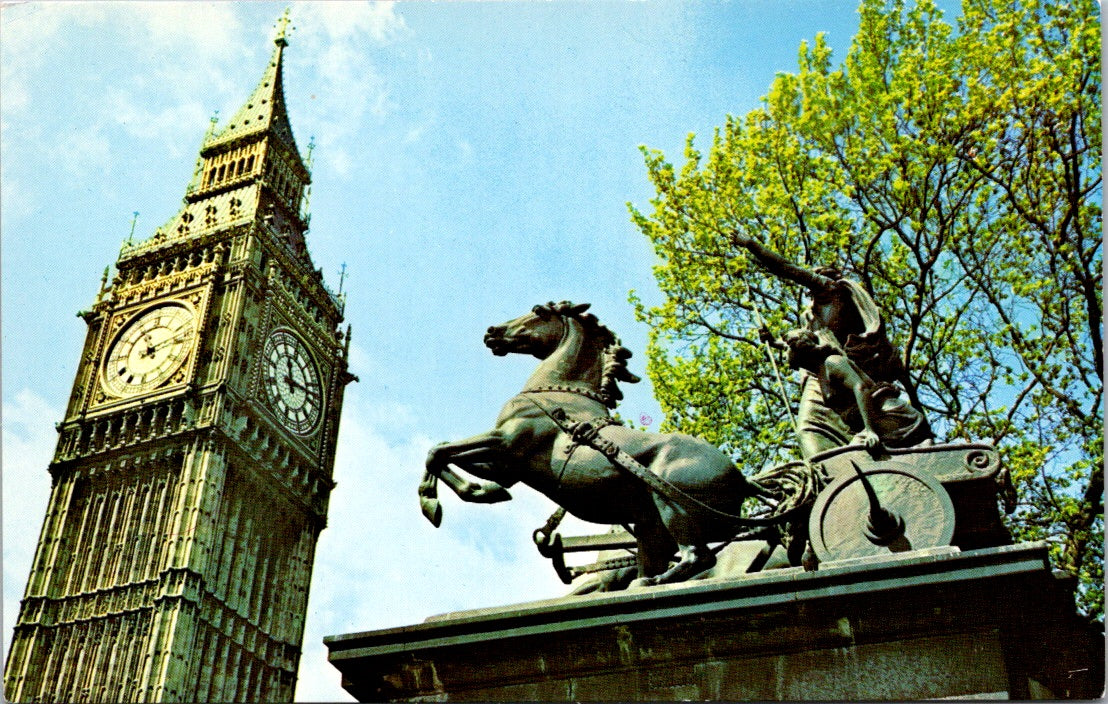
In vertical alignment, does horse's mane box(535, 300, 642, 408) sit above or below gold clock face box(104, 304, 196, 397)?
below

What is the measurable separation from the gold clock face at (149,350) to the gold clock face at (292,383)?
4456 millimetres

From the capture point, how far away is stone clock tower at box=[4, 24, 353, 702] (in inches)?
2363

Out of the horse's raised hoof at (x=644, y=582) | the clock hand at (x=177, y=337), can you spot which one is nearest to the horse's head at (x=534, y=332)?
the horse's raised hoof at (x=644, y=582)

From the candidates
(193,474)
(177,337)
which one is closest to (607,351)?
(193,474)

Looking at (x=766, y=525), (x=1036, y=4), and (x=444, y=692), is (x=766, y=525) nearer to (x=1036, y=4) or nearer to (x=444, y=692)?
(x=444, y=692)

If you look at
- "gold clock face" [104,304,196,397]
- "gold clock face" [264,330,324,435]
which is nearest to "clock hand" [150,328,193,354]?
"gold clock face" [104,304,196,397]

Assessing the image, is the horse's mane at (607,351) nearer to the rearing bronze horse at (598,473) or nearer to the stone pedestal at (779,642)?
the rearing bronze horse at (598,473)

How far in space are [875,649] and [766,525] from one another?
140 cm

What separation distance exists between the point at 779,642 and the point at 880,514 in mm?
1128

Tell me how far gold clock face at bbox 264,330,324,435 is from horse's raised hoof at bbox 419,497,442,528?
61.0 meters

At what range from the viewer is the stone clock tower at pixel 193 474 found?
60.0 metres

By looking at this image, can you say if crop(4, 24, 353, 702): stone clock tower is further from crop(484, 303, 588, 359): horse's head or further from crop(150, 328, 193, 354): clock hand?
crop(484, 303, 588, 359): horse's head

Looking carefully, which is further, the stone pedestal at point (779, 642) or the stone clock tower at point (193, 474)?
the stone clock tower at point (193, 474)

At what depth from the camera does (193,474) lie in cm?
6231
